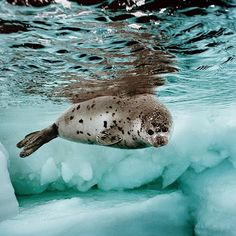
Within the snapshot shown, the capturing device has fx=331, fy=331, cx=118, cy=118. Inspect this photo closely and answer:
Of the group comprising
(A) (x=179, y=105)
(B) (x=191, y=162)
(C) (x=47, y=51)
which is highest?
(C) (x=47, y=51)

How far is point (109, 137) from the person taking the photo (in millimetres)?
3951

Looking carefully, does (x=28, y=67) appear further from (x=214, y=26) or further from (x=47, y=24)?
(x=214, y=26)

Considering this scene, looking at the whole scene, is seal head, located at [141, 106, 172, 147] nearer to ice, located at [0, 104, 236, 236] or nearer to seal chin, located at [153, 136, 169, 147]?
seal chin, located at [153, 136, 169, 147]

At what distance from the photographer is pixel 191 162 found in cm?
841

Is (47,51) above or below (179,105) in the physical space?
above

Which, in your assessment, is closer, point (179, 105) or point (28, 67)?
point (28, 67)

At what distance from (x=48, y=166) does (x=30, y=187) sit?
1.16 metres

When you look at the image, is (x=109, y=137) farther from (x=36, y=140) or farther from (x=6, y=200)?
(x=6, y=200)

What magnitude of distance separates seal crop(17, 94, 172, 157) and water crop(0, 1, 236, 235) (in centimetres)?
77

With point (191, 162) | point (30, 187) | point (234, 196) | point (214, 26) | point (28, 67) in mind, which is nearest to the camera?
point (214, 26)

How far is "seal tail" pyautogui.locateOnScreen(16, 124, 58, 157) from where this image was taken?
4594mm

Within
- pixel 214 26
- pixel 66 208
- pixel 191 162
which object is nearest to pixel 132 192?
pixel 191 162

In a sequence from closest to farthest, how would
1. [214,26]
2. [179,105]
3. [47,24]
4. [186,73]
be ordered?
[47,24] → [214,26] → [186,73] → [179,105]

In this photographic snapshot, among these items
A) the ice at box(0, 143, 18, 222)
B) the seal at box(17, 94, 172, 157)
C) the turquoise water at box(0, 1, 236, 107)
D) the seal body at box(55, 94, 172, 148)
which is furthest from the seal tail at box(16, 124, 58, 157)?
the ice at box(0, 143, 18, 222)
